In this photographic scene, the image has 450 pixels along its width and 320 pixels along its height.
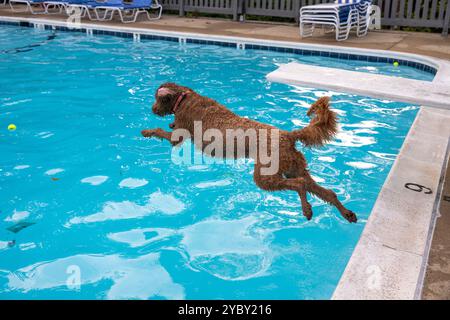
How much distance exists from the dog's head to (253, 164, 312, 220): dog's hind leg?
3.97 ft

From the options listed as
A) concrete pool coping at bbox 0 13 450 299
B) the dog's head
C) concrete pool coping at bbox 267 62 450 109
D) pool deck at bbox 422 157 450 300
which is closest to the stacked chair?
concrete pool coping at bbox 267 62 450 109

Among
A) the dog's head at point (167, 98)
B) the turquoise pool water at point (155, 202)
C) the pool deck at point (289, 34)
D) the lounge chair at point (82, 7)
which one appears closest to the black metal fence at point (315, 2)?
the pool deck at point (289, 34)

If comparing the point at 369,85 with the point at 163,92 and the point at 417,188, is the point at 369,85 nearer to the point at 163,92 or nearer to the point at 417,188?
the point at 417,188

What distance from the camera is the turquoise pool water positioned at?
338cm

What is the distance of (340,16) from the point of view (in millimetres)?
10859

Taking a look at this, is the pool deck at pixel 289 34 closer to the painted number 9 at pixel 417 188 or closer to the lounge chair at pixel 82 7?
the lounge chair at pixel 82 7

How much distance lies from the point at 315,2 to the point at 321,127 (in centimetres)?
1077

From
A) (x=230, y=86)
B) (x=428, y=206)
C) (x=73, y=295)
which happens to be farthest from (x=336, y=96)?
(x=73, y=295)

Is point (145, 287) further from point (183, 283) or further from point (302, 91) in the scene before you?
point (302, 91)

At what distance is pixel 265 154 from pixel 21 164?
302 cm

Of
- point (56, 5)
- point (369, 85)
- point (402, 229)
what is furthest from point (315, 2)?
point (402, 229)

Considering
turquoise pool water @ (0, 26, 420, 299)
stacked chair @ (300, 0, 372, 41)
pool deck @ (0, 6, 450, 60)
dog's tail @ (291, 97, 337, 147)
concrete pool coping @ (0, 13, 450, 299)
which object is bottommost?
turquoise pool water @ (0, 26, 420, 299)

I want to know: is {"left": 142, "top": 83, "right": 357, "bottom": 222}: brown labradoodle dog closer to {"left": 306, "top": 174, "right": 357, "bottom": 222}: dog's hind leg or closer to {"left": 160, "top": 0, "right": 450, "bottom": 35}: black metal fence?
{"left": 306, "top": 174, "right": 357, "bottom": 222}: dog's hind leg

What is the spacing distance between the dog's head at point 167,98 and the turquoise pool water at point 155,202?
0.83 m
